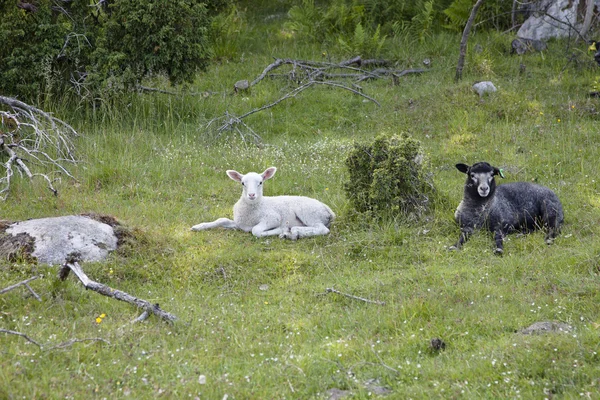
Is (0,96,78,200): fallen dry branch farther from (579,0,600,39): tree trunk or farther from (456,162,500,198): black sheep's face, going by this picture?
(579,0,600,39): tree trunk

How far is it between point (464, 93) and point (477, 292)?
8.11 m

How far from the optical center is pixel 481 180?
384 inches

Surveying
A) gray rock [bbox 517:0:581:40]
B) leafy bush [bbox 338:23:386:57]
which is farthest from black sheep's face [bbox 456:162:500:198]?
gray rock [bbox 517:0:581:40]

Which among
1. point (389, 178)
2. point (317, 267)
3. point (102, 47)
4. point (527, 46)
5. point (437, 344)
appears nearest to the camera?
point (437, 344)

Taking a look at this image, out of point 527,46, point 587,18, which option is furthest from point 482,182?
point 527,46

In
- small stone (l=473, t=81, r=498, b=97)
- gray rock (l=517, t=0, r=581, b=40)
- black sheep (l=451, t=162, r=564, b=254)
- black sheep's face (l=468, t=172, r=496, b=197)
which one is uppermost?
gray rock (l=517, t=0, r=581, b=40)

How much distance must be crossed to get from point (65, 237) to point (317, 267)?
3043 mm

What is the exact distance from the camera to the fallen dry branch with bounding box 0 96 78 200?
11.6m

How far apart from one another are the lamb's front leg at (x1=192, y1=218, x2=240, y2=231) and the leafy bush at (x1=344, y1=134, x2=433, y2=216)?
169cm

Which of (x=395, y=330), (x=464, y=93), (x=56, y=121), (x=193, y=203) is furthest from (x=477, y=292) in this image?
(x=56, y=121)

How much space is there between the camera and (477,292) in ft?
25.6

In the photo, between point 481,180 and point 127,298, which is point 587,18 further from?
point 127,298

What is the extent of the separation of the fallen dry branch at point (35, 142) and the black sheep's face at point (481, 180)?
233 inches

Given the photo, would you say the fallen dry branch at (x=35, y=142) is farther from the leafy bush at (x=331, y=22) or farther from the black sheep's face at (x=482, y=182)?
the leafy bush at (x=331, y=22)
